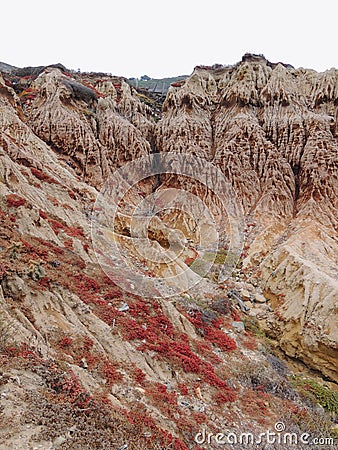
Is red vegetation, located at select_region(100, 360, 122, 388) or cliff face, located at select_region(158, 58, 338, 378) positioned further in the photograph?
cliff face, located at select_region(158, 58, 338, 378)

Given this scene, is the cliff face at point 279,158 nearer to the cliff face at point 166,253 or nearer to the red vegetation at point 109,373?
the cliff face at point 166,253

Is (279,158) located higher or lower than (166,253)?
higher

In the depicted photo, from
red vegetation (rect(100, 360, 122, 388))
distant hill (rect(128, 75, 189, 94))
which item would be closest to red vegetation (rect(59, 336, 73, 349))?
red vegetation (rect(100, 360, 122, 388))

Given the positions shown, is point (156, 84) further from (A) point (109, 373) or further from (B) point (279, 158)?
(A) point (109, 373)

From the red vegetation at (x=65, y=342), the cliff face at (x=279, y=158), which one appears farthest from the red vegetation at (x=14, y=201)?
the cliff face at (x=279, y=158)

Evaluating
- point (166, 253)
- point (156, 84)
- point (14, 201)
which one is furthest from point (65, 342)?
point (156, 84)

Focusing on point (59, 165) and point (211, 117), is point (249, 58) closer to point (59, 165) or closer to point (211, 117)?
point (211, 117)

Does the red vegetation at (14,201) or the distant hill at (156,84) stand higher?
the distant hill at (156,84)

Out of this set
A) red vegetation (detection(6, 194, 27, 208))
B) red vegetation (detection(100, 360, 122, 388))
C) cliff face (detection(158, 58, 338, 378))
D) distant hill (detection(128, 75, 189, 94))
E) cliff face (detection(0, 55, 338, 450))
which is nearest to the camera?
cliff face (detection(0, 55, 338, 450))

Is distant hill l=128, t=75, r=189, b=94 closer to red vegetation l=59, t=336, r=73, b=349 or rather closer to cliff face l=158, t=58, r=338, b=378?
cliff face l=158, t=58, r=338, b=378
